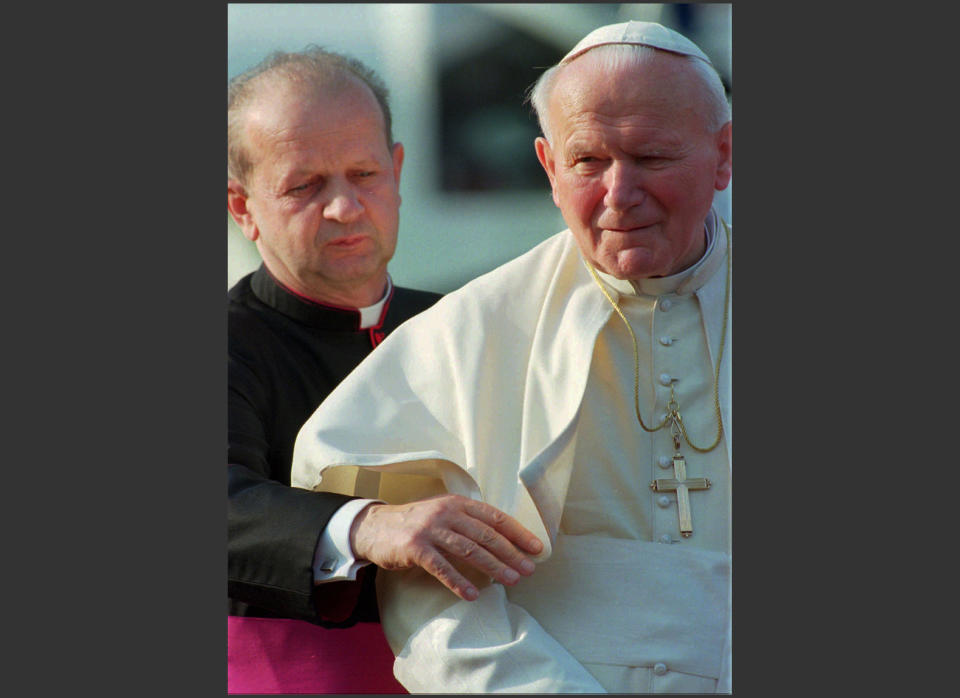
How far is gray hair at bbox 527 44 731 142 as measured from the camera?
4660mm

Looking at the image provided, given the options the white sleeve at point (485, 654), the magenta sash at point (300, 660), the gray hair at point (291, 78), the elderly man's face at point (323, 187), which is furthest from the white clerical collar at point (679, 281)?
the magenta sash at point (300, 660)

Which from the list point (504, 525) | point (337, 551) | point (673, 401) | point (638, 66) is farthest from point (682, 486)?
point (638, 66)

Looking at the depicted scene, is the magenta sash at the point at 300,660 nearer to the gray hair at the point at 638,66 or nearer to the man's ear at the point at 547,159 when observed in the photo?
the man's ear at the point at 547,159

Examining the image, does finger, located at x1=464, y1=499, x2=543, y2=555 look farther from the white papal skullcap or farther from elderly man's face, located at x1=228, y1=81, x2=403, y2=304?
the white papal skullcap

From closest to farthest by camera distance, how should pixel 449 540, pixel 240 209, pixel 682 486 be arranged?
1. pixel 449 540
2. pixel 682 486
3. pixel 240 209

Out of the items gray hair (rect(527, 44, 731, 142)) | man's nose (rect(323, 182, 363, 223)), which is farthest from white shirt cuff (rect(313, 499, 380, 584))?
gray hair (rect(527, 44, 731, 142))

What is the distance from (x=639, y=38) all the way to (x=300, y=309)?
1.47 meters

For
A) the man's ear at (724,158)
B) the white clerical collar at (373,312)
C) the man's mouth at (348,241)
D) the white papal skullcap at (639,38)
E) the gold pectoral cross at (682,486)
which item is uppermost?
the white papal skullcap at (639,38)

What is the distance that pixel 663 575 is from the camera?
4.61 metres

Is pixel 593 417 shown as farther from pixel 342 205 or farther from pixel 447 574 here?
pixel 342 205

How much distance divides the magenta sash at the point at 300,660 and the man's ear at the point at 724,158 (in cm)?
187

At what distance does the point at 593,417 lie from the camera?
15.6 feet

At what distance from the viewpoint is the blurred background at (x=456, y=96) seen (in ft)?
16.2

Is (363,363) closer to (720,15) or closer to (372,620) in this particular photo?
(372,620)
